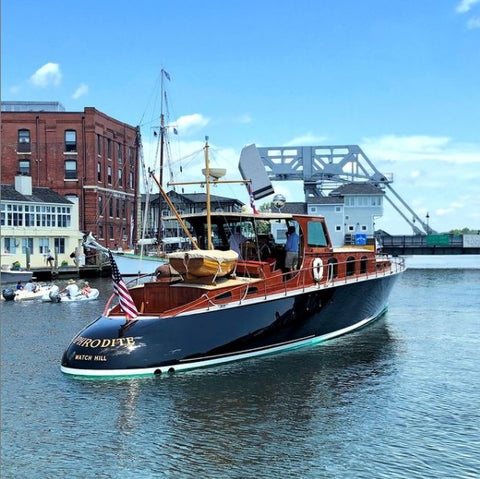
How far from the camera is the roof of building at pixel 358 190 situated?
92744 mm

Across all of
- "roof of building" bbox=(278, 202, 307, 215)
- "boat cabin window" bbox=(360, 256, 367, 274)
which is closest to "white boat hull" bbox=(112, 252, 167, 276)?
"boat cabin window" bbox=(360, 256, 367, 274)

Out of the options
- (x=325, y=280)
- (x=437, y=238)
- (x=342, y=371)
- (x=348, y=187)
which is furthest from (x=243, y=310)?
(x=348, y=187)

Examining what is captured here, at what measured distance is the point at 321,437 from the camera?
13141 mm

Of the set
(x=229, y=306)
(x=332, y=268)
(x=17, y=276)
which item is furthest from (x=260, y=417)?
(x=17, y=276)

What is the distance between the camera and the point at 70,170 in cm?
7612

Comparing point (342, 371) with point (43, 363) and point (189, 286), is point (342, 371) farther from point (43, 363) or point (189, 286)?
point (43, 363)

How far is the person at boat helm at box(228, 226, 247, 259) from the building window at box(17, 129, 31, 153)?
197 feet

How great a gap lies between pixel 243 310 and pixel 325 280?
4.91m

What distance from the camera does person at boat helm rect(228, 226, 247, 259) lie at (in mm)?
22781

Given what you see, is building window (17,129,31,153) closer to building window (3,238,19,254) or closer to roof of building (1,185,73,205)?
roof of building (1,185,73,205)

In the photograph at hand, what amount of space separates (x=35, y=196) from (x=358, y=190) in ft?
156

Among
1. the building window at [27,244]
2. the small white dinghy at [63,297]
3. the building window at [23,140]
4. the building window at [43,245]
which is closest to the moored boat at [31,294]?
the small white dinghy at [63,297]

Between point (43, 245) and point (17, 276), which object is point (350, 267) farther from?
point (43, 245)

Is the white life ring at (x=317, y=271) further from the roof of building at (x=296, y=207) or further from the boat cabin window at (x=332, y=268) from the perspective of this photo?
the roof of building at (x=296, y=207)
